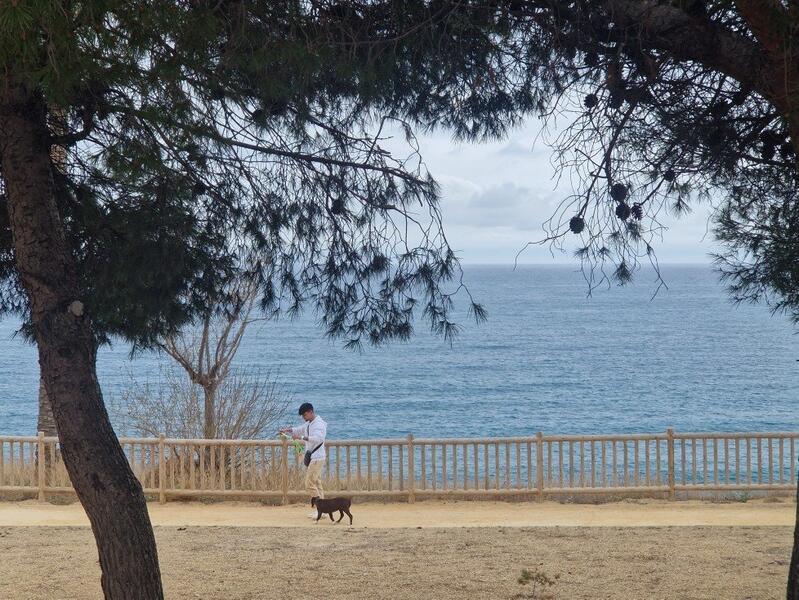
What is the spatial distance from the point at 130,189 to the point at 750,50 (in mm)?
4627

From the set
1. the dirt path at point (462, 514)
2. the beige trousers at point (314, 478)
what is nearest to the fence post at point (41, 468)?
the dirt path at point (462, 514)

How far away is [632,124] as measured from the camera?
22.9ft

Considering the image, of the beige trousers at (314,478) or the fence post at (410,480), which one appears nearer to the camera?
the beige trousers at (314,478)

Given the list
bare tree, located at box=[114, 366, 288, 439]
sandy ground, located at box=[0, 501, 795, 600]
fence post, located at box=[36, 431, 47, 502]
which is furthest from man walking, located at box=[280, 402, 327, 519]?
bare tree, located at box=[114, 366, 288, 439]

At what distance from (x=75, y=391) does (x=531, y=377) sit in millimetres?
56562

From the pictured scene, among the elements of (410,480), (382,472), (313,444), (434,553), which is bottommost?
(434,553)

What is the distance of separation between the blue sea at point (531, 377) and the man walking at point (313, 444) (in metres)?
18.5

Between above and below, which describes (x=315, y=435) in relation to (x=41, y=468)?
above

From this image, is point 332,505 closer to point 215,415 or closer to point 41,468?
point 41,468

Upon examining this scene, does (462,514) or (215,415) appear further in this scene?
(215,415)

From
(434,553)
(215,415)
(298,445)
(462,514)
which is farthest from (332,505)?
(215,415)

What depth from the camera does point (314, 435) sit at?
42.2ft

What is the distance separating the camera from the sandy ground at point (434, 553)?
809cm

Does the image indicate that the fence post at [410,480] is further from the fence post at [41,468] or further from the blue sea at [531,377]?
the blue sea at [531,377]
